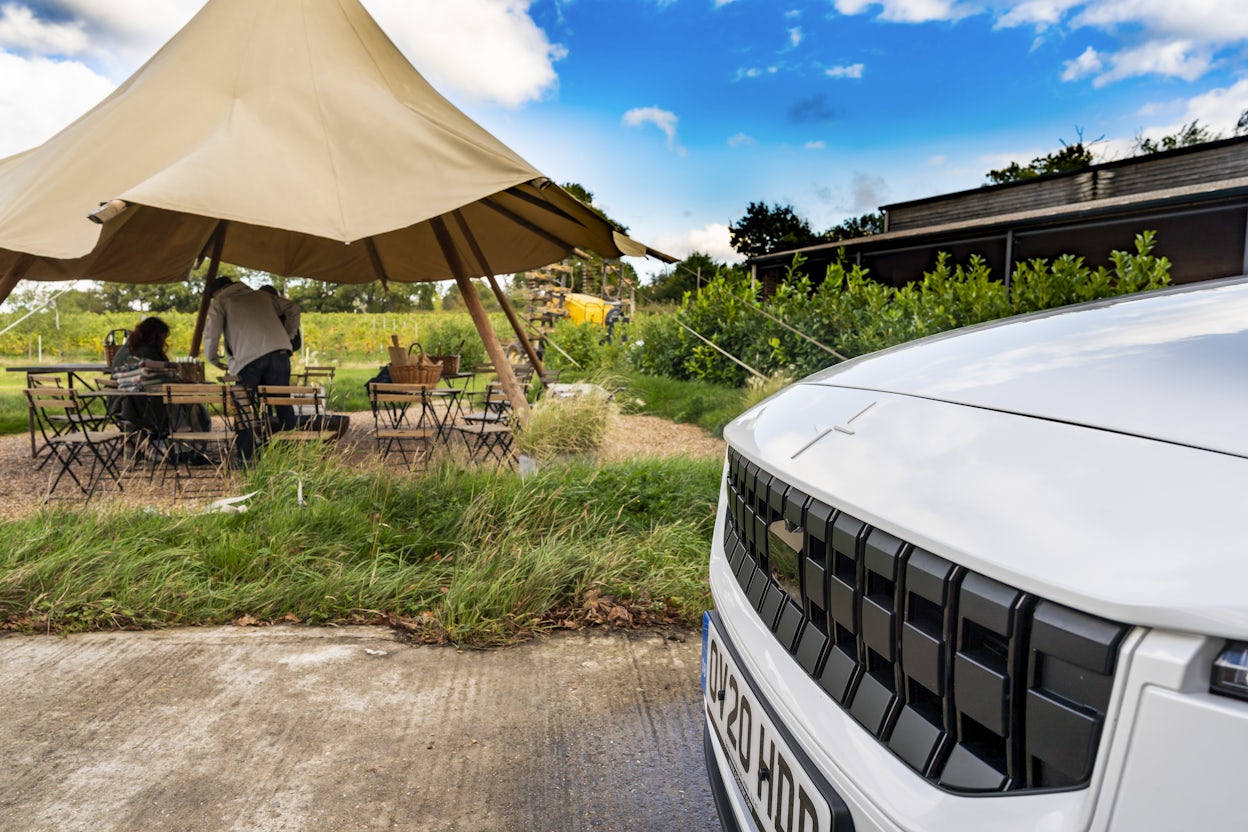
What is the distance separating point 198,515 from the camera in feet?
15.1

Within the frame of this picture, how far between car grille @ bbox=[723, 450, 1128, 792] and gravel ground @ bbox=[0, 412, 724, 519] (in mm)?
5065

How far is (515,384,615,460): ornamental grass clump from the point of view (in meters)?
7.54

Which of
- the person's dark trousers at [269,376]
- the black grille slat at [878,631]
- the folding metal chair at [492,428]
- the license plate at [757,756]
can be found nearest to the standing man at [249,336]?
the person's dark trousers at [269,376]

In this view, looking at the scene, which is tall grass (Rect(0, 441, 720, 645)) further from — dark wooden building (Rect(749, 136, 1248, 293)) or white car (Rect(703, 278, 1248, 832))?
dark wooden building (Rect(749, 136, 1248, 293))

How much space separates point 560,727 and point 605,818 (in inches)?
21.6

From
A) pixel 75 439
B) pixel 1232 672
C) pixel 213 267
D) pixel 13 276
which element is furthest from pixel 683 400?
pixel 1232 672

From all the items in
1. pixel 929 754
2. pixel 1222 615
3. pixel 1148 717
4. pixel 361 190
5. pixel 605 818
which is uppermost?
pixel 361 190

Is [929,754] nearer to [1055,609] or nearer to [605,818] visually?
[1055,609]

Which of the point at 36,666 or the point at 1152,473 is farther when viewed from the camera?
the point at 36,666

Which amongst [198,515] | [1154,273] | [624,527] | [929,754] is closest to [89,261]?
[198,515]

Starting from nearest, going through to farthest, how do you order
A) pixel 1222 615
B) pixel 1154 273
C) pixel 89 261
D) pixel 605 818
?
pixel 1222 615 → pixel 605 818 → pixel 1154 273 → pixel 89 261

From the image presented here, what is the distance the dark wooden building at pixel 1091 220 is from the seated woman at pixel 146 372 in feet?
42.2

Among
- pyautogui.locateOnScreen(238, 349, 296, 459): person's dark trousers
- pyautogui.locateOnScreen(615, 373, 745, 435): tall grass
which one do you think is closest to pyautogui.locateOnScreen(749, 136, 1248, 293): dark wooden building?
pyautogui.locateOnScreen(615, 373, 745, 435): tall grass

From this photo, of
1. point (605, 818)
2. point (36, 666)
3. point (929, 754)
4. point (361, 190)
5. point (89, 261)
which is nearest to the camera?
point (929, 754)
